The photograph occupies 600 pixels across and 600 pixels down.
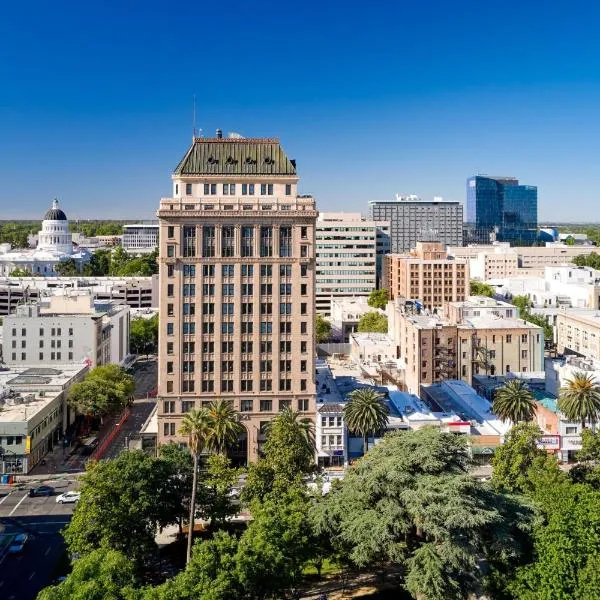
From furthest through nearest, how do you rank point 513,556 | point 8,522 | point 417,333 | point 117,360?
point 117,360 < point 417,333 < point 8,522 < point 513,556

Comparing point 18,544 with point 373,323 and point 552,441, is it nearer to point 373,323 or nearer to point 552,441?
point 552,441

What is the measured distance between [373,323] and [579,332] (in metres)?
54.5

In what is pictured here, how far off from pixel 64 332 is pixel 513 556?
100912 mm

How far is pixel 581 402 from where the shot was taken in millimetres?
90125

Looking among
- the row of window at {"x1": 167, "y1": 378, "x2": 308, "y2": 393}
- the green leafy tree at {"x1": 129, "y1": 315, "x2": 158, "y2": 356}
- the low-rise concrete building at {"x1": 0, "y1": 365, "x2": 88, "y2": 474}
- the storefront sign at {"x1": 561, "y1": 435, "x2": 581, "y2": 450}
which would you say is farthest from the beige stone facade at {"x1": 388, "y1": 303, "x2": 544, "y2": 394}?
the green leafy tree at {"x1": 129, "y1": 315, "x2": 158, "y2": 356}

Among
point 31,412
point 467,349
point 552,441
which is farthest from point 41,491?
point 467,349

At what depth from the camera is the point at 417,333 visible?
128m

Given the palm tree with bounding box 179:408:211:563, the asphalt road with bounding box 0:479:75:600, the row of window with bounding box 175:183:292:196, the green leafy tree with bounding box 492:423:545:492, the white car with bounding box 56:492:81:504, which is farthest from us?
the row of window with bounding box 175:183:292:196

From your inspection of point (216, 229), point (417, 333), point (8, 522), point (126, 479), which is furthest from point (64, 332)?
point (126, 479)

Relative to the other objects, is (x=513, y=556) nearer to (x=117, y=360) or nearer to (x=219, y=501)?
(x=219, y=501)

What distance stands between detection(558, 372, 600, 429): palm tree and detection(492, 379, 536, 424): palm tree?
14.5 feet

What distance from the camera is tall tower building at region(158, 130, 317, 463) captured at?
9506 centimetres

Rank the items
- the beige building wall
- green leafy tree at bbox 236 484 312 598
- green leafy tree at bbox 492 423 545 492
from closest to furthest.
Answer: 1. green leafy tree at bbox 236 484 312 598
2. green leafy tree at bbox 492 423 545 492
3. the beige building wall

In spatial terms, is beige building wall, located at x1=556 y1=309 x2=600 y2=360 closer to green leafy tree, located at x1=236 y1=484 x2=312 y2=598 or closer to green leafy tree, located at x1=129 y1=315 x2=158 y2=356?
green leafy tree, located at x1=129 y1=315 x2=158 y2=356
